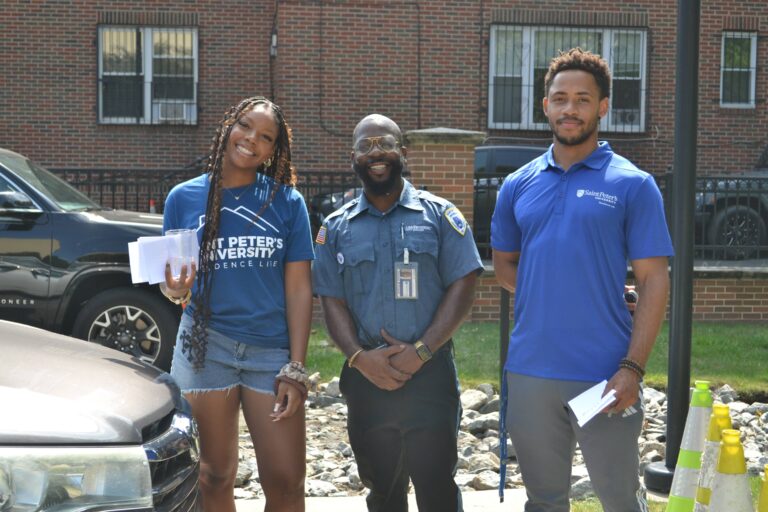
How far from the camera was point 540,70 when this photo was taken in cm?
1798

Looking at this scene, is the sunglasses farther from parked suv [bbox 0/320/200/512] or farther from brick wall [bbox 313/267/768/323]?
brick wall [bbox 313/267/768/323]

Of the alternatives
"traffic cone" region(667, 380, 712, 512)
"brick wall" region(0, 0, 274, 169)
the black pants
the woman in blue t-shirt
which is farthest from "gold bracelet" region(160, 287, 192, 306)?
"brick wall" region(0, 0, 274, 169)

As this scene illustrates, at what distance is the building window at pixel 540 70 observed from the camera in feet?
58.5

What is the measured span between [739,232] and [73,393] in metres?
10.4

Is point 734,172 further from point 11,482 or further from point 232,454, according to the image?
point 11,482

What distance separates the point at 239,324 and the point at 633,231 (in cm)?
142

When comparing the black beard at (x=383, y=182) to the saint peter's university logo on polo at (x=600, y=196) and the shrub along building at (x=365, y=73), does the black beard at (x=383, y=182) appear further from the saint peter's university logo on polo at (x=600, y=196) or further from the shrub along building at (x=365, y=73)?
the shrub along building at (x=365, y=73)

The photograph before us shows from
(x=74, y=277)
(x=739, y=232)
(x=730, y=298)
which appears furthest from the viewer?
(x=739, y=232)

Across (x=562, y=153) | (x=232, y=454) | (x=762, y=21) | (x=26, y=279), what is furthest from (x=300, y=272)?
(x=762, y=21)

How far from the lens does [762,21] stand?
1802 cm

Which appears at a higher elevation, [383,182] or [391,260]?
[383,182]

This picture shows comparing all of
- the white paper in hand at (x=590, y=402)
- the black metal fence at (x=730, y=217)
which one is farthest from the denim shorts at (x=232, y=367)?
the black metal fence at (x=730, y=217)

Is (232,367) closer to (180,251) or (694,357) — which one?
(180,251)

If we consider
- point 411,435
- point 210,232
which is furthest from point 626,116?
point 210,232
